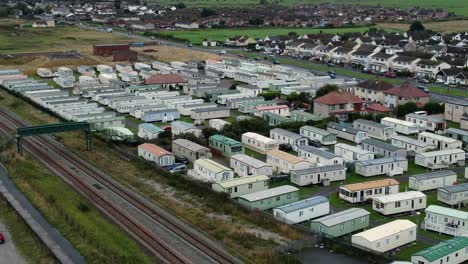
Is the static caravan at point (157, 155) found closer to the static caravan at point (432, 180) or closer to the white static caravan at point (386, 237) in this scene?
the static caravan at point (432, 180)

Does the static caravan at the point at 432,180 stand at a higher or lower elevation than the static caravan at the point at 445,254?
lower

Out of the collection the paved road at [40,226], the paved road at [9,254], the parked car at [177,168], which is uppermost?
the paved road at [40,226]

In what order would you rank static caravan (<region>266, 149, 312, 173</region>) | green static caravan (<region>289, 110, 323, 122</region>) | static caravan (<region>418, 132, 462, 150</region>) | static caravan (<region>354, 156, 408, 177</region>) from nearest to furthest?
static caravan (<region>354, 156, 408, 177</region>) → static caravan (<region>266, 149, 312, 173</region>) → static caravan (<region>418, 132, 462, 150</region>) → green static caravan (<region>289, 110, 323, 122</region>)

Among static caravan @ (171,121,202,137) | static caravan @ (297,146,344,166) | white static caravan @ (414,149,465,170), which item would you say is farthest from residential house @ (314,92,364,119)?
white static caravan @ (414,149,465,170)

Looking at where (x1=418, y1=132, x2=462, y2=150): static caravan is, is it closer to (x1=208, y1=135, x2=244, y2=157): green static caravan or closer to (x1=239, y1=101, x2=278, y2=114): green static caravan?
(x1=208, y1=135, x2=244, y2=157): green static caravan

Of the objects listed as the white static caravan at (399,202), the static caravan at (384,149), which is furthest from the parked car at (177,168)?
the static caravan at (384,149)

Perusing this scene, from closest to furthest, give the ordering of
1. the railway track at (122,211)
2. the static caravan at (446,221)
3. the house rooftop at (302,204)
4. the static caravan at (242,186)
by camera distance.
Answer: the railway track at (122,211)
the static caravan at (446,221)
the house rooftop at (302,204)
the static caravan at (242,186)

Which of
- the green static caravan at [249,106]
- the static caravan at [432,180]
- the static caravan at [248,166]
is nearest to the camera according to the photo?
the static caravan at [432,180]

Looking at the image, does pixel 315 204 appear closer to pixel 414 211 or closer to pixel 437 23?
pixel 414 211
